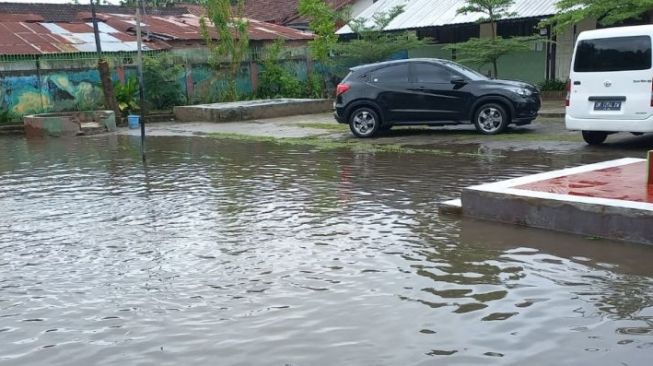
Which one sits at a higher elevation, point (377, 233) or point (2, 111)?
point (2, 111)

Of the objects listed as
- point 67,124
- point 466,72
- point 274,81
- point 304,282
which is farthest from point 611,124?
point 274,81

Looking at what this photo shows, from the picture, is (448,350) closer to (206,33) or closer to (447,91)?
(447,91)

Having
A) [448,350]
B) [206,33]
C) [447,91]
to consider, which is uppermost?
[206,33]

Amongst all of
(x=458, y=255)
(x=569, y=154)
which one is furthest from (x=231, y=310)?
(x=569, y=154)

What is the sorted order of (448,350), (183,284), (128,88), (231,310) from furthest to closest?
(128,88), (183,284), (231,310), (448,350)

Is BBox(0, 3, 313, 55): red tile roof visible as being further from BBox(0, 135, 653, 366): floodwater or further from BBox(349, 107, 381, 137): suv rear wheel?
BBox(0, 135, 653, 366): floodwater

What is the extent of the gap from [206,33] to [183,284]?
65.7 ft

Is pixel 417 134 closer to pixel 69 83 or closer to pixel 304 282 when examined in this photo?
pixel 304 282

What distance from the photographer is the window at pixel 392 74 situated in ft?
47.6

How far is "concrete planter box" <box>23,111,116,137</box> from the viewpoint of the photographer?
1862 centimetres

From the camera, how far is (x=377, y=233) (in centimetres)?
669

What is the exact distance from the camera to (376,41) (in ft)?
84.3

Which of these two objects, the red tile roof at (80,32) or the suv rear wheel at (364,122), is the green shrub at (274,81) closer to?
the red tile roof at (80,32)

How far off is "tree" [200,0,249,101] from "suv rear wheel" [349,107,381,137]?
10.2 m
